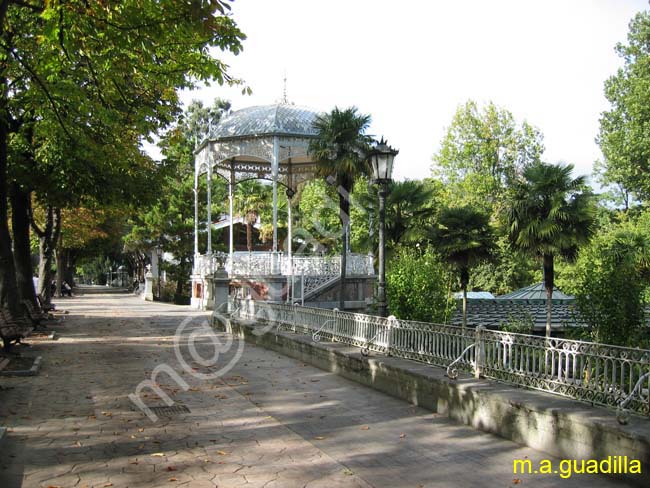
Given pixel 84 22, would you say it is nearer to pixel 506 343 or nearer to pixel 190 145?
pixel 506 343

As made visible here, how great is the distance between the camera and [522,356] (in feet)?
23.1

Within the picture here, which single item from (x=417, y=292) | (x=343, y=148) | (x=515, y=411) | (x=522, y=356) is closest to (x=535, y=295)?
(x=343, y=148)

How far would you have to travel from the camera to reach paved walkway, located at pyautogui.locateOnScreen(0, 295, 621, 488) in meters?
5.53

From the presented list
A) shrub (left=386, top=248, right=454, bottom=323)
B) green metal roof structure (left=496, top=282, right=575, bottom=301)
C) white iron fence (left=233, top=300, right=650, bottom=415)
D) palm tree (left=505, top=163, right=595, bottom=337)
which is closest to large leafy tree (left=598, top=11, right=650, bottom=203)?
green metal roof structure (left=496, top=282, right=575, bottom=301)

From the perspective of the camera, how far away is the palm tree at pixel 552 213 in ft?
62.8

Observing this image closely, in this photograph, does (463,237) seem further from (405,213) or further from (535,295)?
(535,295)

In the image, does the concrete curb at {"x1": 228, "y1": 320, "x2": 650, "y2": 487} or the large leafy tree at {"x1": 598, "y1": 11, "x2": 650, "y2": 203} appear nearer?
the concrete curb at {"x1": 228, "y1": 320, "x2": 650, "y2": 487}

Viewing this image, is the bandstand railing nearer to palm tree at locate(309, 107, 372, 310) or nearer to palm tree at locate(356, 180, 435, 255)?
palm tree at locate(309, 107, 372, 310)

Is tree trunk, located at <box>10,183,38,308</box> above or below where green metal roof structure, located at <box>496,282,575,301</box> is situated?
above

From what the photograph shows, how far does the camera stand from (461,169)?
142 ft

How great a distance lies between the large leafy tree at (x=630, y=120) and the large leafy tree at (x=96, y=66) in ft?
100

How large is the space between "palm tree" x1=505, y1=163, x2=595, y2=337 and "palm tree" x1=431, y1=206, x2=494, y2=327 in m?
1.14

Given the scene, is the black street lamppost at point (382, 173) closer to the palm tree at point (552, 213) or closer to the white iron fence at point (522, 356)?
the white iron fence at point (522, 356)

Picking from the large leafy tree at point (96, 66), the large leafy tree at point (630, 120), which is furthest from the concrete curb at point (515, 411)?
the large leafy tree at point (630, 120)
